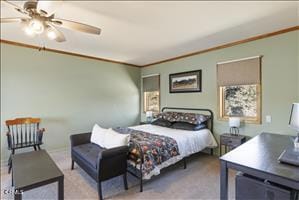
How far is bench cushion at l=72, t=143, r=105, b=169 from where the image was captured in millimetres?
2387

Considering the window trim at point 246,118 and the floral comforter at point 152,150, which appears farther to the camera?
the window trim at point 246,118

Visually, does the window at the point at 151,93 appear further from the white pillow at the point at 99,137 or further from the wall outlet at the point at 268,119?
the wall outlet at the point at 268,119

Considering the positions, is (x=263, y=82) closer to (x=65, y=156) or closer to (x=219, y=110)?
(x=219, y=110)

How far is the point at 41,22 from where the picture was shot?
1899 millimetres

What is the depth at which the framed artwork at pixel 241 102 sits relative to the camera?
330cm

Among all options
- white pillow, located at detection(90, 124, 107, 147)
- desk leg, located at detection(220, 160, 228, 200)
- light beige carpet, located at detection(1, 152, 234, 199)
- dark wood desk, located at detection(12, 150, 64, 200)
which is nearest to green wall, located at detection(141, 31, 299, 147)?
light beige carpet, located at detection(1, 152, 234, 199)

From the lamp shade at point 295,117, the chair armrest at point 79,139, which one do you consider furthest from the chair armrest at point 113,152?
the lamp shade at point 295,117

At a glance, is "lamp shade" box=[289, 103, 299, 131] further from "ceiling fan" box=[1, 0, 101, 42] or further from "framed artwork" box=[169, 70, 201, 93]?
"ceiling fan" box=[1, 0, 101, 42]

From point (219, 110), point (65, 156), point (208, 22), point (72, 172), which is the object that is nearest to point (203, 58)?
point (219, 110)

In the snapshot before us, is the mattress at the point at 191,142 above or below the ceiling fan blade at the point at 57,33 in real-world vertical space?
below

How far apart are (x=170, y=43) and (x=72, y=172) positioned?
10.1ft

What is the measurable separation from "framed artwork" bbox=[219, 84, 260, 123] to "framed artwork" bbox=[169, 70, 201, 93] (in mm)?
631

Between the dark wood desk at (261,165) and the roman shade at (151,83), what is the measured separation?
11.4 ft

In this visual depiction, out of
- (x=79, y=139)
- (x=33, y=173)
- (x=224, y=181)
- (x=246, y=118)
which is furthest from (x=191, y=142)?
(x=33, y=173)
